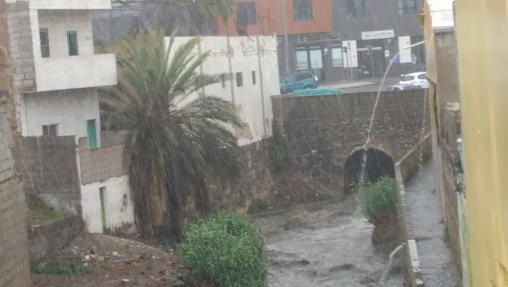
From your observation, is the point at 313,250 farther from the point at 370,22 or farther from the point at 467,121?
the point at 370,22

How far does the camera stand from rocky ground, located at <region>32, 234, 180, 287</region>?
1866cm

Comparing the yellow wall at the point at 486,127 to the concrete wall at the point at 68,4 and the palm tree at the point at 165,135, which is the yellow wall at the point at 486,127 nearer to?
the palm tree at the point at 165,135

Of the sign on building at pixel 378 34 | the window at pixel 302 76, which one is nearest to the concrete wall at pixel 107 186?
the window at pixel 302 76

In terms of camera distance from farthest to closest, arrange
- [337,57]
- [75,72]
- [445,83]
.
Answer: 1. [337,57]
2. [75,72]
3. [445,83]

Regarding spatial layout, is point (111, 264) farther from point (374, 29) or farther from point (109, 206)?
point (374, 29)

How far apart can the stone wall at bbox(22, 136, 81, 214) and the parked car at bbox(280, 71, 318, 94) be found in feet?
81.5

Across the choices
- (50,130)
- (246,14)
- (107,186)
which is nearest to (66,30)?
(50,130)

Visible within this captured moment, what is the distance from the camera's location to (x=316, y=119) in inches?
1519

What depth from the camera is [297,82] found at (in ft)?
159

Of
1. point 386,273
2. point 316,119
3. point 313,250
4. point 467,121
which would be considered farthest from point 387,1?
point 467,121

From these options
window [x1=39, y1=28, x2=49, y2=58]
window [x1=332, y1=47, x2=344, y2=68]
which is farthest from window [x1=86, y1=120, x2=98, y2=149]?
window [x1=332, y1=47, x2=344, y2=68]

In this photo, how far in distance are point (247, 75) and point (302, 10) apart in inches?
661

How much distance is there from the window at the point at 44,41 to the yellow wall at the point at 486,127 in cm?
1978

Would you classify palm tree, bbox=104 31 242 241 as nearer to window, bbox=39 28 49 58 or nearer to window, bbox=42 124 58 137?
window, bbox=42 124 58 137
